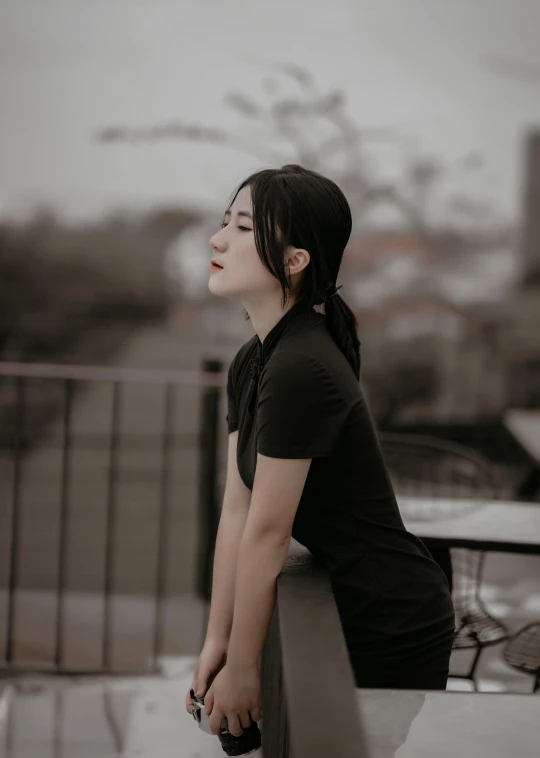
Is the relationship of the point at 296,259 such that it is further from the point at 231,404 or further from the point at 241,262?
the point at 231,404

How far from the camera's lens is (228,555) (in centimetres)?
129

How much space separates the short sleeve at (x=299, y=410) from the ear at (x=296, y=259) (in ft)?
0.45

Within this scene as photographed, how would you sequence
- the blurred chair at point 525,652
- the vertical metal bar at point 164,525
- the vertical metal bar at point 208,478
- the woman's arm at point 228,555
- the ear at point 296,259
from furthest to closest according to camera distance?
the vertical metal bar at point 164,525 < the vertical metal bar at point 208,478 < the blurred chair at point 525,652 < the woman's arm at point 228,555 < the ear at point 296,259

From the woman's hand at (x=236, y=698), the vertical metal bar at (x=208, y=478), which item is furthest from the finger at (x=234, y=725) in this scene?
the vertical metal bar at (x=208, y=478)

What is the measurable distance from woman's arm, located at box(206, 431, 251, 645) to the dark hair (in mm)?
301

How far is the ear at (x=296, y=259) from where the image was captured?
114 centimetres

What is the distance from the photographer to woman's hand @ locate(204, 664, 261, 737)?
109 cm

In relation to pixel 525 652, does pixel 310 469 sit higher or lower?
higher

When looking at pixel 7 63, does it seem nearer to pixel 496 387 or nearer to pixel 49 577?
pixel 49 577

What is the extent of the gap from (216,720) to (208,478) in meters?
2.24

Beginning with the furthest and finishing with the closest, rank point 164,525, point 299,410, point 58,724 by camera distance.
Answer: point 164,525 < point 58,724 < point 299,410

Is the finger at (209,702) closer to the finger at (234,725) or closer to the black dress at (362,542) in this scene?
the finger at (234,725)

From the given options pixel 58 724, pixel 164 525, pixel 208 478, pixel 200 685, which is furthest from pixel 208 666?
pixel 164 525

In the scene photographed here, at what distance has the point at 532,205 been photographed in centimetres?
502
